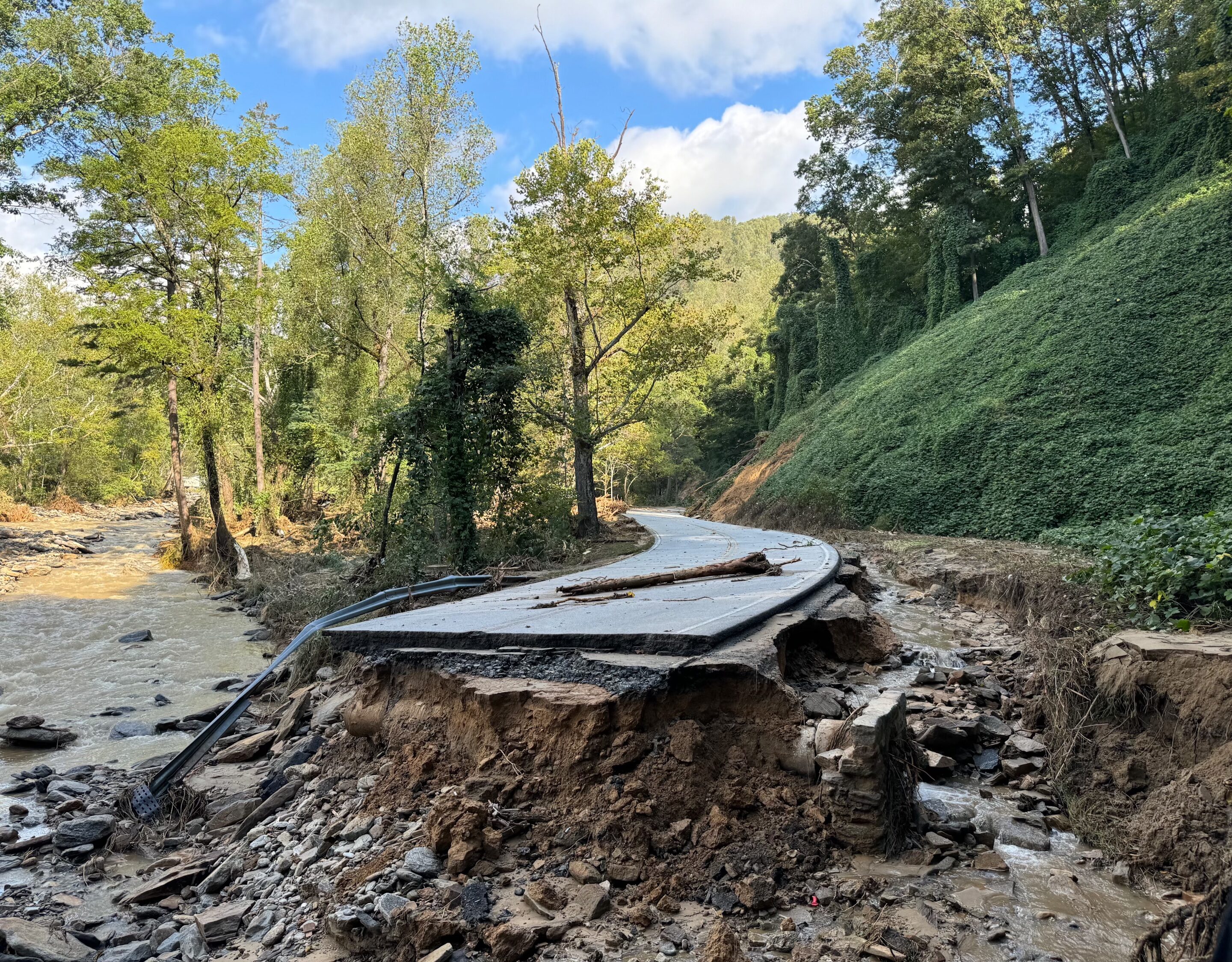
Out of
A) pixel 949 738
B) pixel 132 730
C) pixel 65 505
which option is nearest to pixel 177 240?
pixel 132 730

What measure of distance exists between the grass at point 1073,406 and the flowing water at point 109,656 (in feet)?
51.9

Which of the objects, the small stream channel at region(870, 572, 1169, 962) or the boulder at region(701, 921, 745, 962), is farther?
the small stream channel at region(870, 572, 1169, 962)

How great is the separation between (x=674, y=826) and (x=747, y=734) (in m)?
0.79

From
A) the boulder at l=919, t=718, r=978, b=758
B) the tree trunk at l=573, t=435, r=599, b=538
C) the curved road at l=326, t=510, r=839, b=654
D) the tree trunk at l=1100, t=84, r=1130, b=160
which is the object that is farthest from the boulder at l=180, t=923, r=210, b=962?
the tree trunk at l=1100, t=84, r=1130, b=160

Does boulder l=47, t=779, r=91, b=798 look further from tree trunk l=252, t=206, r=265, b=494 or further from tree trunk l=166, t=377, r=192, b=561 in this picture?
tree trunk l=252, t=206, r=265, b=494

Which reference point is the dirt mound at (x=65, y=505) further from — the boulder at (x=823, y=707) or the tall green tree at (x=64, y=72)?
the boulder at (x=823, y=707)

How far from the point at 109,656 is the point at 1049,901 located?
13154 millimetres

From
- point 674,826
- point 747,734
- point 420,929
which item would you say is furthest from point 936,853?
point 420,929

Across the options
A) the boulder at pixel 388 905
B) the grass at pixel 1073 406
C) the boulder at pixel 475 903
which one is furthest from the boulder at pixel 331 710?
the grass at pixel 1073 406

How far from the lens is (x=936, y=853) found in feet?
11.6

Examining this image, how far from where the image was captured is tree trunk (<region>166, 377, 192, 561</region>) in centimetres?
1967

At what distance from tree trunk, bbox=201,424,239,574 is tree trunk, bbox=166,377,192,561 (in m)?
1.07

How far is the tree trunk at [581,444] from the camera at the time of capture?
1734 centimetres

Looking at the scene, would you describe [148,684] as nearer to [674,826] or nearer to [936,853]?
[674,826]
